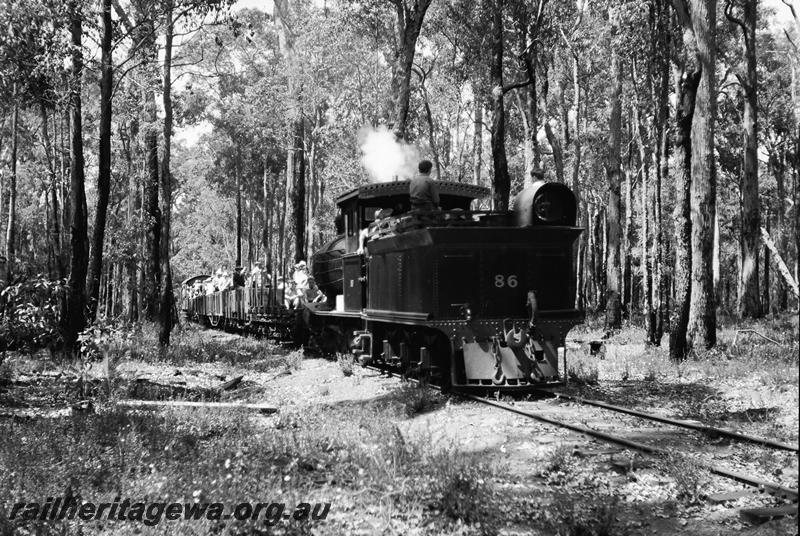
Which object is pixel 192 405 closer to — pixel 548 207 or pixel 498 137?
pixel 548 207

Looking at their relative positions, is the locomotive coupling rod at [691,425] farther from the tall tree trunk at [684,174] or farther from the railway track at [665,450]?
the tall tree trunk at [684,174]

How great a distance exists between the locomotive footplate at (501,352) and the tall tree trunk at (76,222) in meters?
8.44

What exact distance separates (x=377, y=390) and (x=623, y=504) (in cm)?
532

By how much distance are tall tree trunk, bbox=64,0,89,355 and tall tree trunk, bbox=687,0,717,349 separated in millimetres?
12056

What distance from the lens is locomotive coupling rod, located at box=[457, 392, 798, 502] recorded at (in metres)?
4.84

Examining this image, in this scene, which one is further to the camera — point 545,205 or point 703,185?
point 703,185

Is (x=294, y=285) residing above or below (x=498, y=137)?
below

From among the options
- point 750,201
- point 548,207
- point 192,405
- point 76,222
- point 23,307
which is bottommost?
point 192,405

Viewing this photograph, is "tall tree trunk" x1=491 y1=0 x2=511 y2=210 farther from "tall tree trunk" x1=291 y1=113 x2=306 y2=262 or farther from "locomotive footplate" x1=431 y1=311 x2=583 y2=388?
"tall tree trunk" x1=291 y1=113 x2=306 y2=262

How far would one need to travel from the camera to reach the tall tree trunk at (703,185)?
39.0 ft

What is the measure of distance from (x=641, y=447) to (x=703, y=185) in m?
7.69

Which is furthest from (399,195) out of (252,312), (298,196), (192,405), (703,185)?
(298,196)

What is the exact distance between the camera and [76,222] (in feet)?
44.4

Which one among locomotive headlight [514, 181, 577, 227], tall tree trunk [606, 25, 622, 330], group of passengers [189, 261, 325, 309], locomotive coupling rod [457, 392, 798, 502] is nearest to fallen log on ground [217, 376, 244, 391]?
group of passengers [189, 261, 325, 309]
